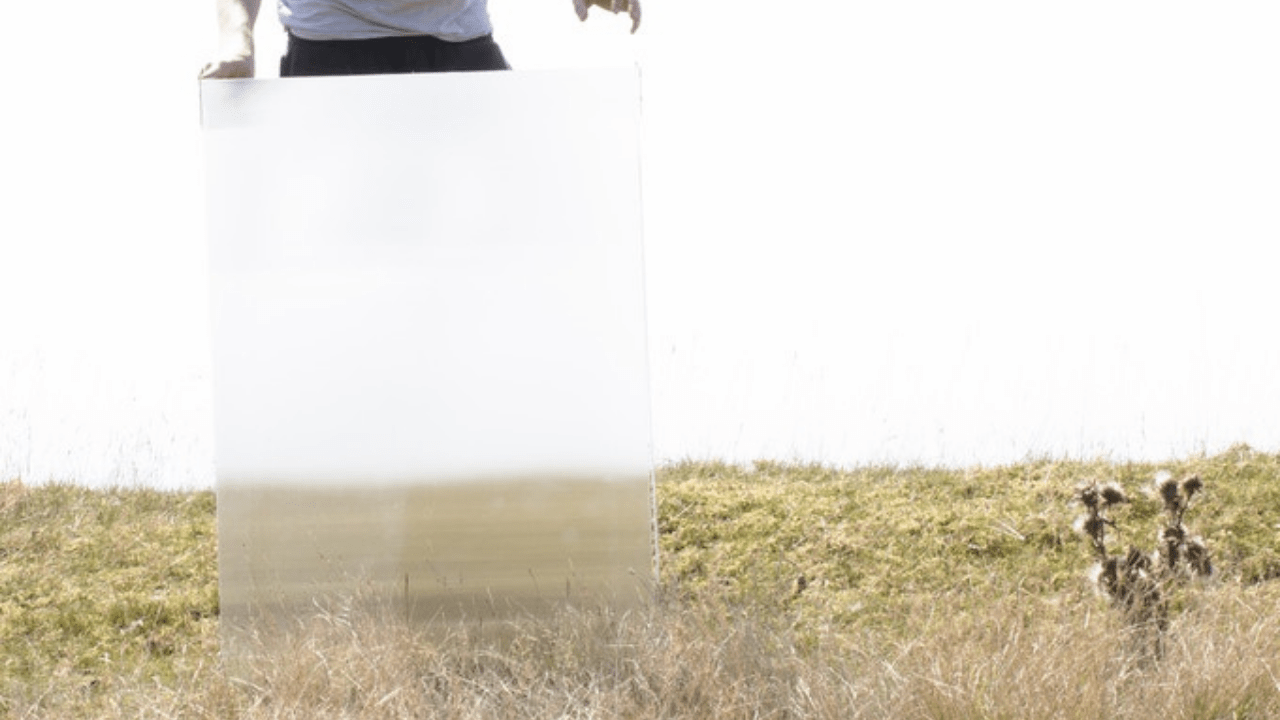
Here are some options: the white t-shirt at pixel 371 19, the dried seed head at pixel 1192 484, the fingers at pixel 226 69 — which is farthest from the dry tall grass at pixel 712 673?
the white t-shirt at pixel 371 19

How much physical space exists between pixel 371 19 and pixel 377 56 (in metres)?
0.09

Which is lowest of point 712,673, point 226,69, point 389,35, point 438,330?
point 712,673

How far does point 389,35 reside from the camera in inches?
138

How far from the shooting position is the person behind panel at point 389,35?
3.47m

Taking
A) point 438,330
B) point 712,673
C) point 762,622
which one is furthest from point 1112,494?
point 438,330

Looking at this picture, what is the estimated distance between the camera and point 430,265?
3.18 metres

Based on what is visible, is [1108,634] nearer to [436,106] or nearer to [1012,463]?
[436,106]

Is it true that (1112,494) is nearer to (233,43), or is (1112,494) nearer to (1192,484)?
(1192,484)

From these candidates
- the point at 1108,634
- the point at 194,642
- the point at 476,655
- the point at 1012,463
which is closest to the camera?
the point at 1108,634

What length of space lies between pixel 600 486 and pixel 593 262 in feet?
1.63

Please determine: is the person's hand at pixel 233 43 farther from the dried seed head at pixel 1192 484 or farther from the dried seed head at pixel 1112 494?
the dried seed head at pixel 1192 484

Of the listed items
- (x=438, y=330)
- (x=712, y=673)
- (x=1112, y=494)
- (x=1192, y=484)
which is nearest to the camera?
(x=712, y=673)

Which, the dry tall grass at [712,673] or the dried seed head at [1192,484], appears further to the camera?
the dried seed head at [1192,484]

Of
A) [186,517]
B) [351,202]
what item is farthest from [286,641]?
[186,517]
